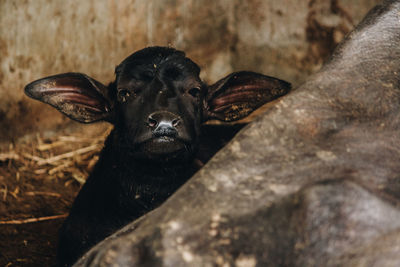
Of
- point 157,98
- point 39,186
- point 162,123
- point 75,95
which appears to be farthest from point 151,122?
point 39,186

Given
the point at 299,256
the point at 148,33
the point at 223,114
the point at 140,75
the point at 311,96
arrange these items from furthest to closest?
the point at 148,33
the point at 223,114
the point at 140,75
the point at 311,96
the point at 299,256

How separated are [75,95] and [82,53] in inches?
72.5

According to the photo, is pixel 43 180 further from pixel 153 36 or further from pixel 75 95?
pixel 153 36

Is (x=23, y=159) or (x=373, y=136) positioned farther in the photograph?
(x=23, y=159)

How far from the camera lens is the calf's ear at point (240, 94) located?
347 centimetres

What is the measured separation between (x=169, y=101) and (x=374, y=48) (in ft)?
4.25

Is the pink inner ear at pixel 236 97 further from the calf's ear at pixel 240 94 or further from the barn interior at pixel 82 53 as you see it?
the barn interior at pixel 82 53

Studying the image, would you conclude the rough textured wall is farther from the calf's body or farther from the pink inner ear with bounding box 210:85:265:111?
the pink inner ear with bounding box 210:85:265:111

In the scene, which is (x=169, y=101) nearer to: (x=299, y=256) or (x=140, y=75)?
(x=140, y=75)

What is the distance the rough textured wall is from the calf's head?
4.84ft

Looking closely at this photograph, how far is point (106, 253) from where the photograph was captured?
64.5 inches

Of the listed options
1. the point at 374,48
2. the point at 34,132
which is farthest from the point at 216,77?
the point at 374,48

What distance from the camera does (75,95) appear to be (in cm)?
350

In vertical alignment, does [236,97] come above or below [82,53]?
above
